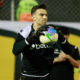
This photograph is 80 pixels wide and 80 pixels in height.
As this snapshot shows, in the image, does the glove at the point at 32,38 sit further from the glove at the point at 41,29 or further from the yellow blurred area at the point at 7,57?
the yellow blurred area at the point at 7,57

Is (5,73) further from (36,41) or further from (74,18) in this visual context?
(36,41)

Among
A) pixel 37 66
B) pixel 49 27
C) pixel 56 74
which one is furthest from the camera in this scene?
pixel 56 74

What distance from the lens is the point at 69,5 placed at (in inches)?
242

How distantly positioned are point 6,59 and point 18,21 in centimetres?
70

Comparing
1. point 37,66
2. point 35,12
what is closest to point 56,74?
point 37,66

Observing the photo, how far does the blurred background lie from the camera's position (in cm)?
613

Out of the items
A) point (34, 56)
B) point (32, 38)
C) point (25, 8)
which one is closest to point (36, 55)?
point (34, 56)

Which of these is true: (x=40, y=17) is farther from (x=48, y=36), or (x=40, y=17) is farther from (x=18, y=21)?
(x=18, y=21)

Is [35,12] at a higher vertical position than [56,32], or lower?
higher

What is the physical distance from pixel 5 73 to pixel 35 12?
1957 millimetres

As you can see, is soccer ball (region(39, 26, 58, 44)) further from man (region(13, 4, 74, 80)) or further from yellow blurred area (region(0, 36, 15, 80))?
yellow blurred area (region(0, 36, 15, 80))

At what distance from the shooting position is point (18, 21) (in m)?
6.37

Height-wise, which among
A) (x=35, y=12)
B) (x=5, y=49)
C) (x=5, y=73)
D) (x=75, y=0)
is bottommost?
(x=5, y=73)

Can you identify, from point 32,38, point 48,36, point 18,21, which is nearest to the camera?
point 48,36
